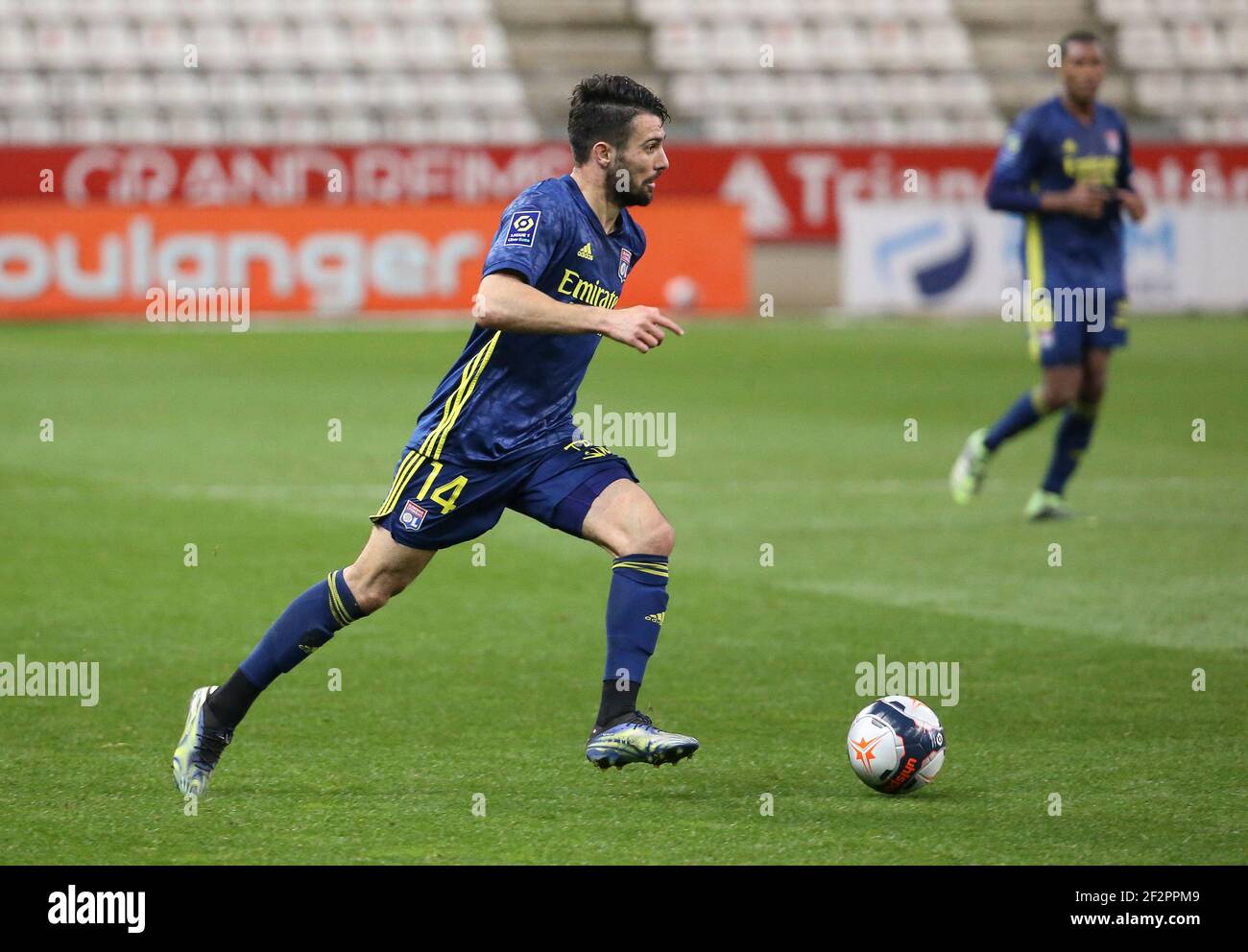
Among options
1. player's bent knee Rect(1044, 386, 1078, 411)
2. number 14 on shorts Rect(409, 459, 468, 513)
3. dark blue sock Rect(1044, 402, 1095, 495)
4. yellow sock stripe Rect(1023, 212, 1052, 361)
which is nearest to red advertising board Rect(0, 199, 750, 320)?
yellow sock stripe Rect(1023, 212, 1052, 361)

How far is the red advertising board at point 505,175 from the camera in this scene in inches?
1008

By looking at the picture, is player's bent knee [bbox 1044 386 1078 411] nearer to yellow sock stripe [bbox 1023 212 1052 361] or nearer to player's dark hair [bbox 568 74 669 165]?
yellow sock stripe [bbox 1023 212 1052 361]

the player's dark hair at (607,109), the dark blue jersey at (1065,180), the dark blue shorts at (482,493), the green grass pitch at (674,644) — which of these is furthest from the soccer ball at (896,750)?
the dark blue jersey at (1065,180)

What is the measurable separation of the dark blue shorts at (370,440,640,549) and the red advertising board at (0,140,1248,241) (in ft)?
64.4

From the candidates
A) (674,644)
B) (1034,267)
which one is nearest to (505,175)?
(1034,267)

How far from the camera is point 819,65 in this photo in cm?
3212

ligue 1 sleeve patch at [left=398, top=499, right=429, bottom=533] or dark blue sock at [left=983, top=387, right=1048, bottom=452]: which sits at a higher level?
dark blue sock at [left=983, top=387, right=1048, bottom=452]

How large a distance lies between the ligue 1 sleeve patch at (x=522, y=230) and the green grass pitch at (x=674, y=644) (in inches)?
57.6

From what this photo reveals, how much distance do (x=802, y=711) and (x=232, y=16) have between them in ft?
86.0

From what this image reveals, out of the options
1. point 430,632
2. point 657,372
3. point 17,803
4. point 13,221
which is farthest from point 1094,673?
point 13,221

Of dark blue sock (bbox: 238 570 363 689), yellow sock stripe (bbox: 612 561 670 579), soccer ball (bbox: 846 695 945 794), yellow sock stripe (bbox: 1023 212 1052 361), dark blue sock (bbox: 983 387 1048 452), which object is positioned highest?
yellow sock stripe (bbox: 1023 212 1052 361)

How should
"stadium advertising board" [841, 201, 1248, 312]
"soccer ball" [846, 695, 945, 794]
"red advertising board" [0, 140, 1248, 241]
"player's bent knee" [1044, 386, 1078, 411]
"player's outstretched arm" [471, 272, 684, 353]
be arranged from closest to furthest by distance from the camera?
"player's outstretched arm" [471, 272, 684, 353], "soccer ball" [846, 695, 945, 794], "player's bent knee" [1044, 386, 1078, 411], "red advertising board" [0, 140, 1248, 241], "stadium advertising board" [841, 201, 1248, 312]

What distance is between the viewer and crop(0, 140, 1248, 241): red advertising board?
25609mm

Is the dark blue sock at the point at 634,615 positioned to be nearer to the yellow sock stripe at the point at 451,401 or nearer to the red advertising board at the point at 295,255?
the yellow sock stripe at the point at 451,401
